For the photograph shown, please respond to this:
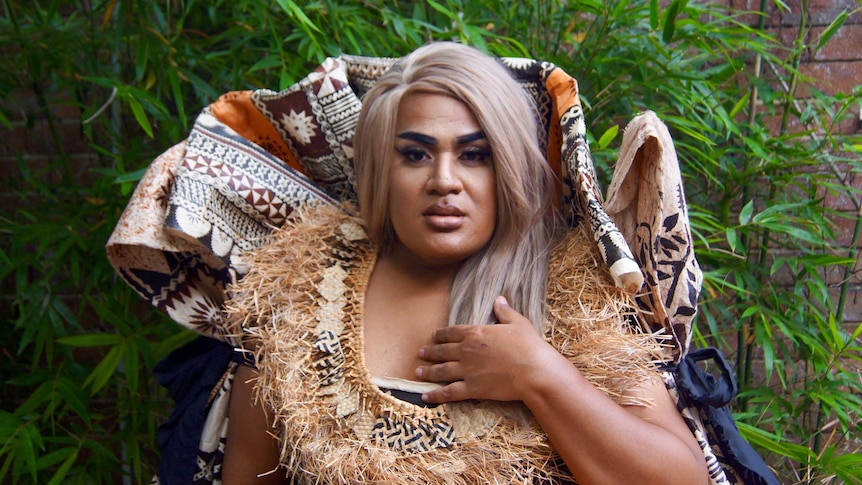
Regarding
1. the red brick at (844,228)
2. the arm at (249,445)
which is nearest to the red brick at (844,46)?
the red brick at (844,228)

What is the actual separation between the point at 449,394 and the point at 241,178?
1.82 ft

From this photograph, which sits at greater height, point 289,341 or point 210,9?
point 210,9

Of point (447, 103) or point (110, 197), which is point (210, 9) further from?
point (447, 103)

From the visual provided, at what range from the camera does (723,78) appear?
1.36m

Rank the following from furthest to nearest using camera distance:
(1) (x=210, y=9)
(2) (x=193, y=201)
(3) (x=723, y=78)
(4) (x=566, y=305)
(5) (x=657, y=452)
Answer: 1. (1) (x=210, y=9)
2. (3) (x=723, y=78)
3. (2) (x=193, y=201)
4. (4) (x=566, y=305)
5. (5) (x=657, y=452)

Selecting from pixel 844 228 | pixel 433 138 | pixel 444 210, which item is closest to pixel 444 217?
pixel 444 210

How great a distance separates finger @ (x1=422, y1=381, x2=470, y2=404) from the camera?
918mm

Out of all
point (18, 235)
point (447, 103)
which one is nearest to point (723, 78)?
point (447, 103)

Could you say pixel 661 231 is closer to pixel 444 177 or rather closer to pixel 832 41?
pixel 444 177

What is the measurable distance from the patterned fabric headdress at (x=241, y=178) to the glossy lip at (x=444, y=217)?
0.20 meters

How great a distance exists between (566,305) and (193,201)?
644 mm

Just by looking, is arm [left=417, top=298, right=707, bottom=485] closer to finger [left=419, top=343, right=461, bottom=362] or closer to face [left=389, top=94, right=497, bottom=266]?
finger [left=419, top=343, right=461, bottom=362]

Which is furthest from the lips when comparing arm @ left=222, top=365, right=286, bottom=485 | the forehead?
arm @ left=222, top=365, right=286, bottom=485

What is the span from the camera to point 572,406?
33.8 inches
